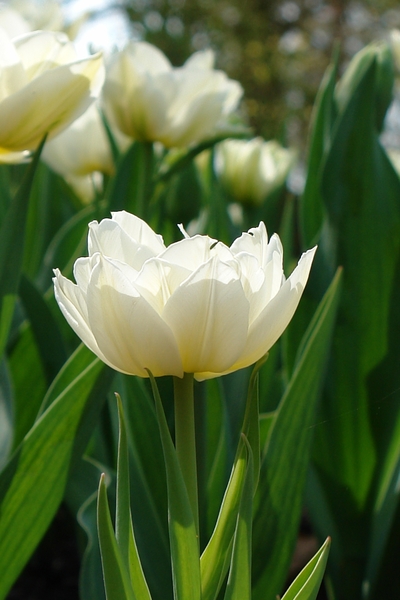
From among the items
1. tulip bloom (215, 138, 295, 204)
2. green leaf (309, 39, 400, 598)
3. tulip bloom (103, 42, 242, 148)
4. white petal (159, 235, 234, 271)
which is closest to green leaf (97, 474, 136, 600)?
white petal (159, 235, 234, 271)

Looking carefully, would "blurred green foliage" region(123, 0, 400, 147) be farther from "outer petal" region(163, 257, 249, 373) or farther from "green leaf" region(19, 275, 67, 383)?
"outer petal" region(163, 257, 249, 373)

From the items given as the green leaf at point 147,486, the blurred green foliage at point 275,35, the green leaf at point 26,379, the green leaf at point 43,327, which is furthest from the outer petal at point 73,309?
the blurred green foliage at point 275,35

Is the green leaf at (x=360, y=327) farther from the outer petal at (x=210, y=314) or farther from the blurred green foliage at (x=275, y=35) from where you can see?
the blurred green foliage at (x=275, y=35)

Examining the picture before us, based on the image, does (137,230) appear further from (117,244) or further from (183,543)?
(183,543)

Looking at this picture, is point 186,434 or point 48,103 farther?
point 48,103

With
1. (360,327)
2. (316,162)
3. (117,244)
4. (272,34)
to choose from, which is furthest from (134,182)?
(272,34)

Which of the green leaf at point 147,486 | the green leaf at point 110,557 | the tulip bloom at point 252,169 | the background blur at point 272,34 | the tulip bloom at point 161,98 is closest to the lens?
the green leaf at point 110,557
